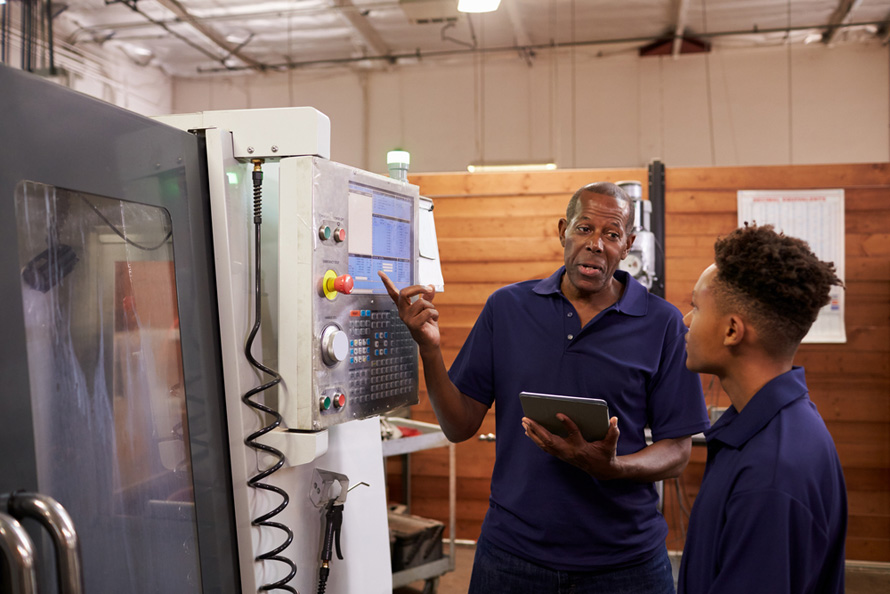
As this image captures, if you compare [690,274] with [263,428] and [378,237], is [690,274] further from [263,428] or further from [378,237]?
[263,428]

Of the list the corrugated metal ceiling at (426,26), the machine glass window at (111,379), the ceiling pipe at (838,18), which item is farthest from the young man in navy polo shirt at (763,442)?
the ceiling pipe at (838,18)

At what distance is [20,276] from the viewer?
83 cm

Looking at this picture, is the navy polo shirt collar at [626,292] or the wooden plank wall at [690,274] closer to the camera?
the navy polo shirt collar at [626,292]

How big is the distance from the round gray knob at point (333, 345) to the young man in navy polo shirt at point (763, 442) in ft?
1.97

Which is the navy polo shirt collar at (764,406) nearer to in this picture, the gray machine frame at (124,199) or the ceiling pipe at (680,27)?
the gray machine frame at (124,199)

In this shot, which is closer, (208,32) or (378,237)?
(378,237)

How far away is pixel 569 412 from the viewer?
4.34 ft

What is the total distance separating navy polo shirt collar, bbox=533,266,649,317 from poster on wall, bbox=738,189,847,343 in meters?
2.64

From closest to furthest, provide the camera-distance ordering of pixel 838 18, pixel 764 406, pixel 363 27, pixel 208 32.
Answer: pixel 764 406 → pixel 838 18 → pixel 363 27 → pixel 208 32

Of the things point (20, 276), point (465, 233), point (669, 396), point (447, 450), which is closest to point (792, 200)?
point (465, 233)

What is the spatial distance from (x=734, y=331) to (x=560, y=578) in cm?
66

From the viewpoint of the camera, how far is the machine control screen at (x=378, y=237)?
4.51 ft

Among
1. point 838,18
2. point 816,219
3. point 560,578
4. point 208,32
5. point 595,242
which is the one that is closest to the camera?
point 560,578

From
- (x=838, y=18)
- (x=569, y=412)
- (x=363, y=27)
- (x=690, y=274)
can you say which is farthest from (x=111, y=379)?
(x=838, y=18)
